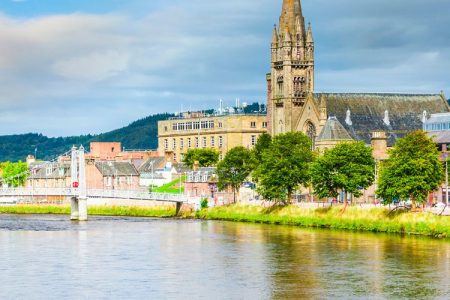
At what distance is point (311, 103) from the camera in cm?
16938

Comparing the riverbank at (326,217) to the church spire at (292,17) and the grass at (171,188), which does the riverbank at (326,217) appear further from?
the church spire at (292,17)

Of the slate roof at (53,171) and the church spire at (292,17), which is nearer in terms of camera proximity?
the church spire at (292,17)

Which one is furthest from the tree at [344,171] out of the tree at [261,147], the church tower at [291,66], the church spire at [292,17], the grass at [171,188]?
the grass at [171,188]

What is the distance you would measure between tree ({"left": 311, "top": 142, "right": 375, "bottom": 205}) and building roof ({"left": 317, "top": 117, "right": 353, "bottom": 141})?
101 ft

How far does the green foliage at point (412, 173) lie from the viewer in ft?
354

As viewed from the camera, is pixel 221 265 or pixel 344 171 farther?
pixel 344 171

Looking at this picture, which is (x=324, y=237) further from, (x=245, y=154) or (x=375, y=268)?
(x=245, y=154)

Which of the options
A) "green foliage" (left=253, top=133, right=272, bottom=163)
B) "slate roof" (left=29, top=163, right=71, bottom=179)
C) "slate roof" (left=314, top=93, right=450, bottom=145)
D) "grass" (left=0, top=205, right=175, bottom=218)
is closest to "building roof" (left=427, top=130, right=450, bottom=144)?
"slate roof" (left=314, top=93, right=450, bottom=145)

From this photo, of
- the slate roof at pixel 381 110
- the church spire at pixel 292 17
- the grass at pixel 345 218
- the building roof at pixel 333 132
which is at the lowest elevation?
the grass at pixel 345 218

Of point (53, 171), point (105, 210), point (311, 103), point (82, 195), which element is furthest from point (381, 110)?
point (53, 171)

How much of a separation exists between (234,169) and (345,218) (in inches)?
1521

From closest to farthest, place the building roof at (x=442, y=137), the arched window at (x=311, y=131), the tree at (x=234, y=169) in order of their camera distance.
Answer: the building roof at (x=442, y=137)
the tree at (x=234, y=169)
the arched window at (x=311, y=131)

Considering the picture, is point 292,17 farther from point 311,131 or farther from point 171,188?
point 171,188

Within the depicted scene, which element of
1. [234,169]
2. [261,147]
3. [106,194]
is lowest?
[106,194]
